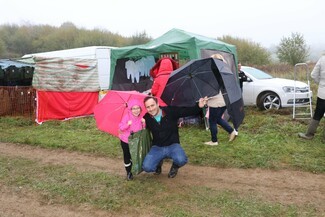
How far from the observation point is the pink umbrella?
457 cm

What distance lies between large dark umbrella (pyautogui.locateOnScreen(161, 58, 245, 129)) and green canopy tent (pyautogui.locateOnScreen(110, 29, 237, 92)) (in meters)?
2.51

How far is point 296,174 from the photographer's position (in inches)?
195

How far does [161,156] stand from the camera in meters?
4.59

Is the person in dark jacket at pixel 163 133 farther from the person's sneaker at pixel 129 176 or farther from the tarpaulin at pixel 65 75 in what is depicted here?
the tarpaulin at pixel 65 75

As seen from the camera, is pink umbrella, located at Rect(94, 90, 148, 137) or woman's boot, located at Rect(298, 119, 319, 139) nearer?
pink umbrella, located at Rect(94, 90, 148, 137)

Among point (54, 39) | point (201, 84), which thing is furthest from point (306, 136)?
point (54, 39)

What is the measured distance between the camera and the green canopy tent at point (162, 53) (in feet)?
25.6

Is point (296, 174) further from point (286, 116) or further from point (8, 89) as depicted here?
point (8, 89)

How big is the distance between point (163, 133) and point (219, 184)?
3.49ft

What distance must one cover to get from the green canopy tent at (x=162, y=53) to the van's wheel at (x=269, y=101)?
155cm

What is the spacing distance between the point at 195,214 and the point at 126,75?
7430mm

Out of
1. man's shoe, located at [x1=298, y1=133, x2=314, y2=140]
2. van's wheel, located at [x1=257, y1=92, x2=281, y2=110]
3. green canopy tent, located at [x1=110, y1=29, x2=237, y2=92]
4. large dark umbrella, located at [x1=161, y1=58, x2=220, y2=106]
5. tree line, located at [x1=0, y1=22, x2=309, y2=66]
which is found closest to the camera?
large dark umbrella, located at [x1=161, y1=58, x2=220, y2=106]

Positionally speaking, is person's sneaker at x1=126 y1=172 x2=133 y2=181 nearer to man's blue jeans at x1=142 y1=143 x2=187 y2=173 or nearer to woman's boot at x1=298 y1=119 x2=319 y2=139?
man's blue jeans at x1=142 y1=143 x2=187 y2=173

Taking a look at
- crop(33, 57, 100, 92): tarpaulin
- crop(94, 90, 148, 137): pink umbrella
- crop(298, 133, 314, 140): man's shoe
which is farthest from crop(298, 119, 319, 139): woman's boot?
crop(33, 57, 100, 92): tarpaulin
